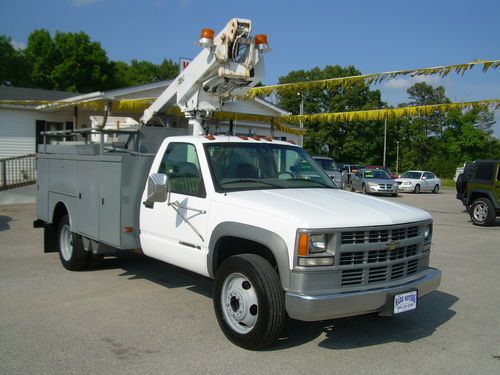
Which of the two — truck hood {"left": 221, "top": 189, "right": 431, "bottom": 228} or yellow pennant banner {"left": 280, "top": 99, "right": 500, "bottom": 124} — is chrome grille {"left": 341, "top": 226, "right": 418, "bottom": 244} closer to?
truck hood {"left": 221, "top": 189, "right": 431, "bottom": 228}

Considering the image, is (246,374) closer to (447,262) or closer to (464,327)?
(464,327)

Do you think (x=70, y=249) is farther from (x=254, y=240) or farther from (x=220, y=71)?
(x=254, y=240)

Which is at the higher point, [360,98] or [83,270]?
[360,98]

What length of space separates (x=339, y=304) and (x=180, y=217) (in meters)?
2.14

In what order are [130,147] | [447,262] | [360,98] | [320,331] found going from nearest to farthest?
[320,331] → [130,147] → [447,262] → [360,98]

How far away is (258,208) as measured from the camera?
4762 millimetres

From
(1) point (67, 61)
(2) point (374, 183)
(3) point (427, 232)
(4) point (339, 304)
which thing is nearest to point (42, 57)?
(1) point (67, 61)

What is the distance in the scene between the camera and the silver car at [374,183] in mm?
27344

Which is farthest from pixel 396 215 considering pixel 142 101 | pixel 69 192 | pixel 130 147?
pixel 142 101

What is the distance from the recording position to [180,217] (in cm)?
570

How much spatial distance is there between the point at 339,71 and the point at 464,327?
66.3 m

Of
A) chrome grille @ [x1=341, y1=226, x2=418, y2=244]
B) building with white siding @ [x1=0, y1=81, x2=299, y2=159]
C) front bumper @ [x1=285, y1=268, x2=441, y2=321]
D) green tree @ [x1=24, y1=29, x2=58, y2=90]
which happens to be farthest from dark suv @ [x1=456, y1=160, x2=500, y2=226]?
green tree @ [x1=24, y1=29, x2=58, y2=90]

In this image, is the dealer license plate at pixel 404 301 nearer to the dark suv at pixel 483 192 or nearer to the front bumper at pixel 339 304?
the front bumper at pixel 339 304

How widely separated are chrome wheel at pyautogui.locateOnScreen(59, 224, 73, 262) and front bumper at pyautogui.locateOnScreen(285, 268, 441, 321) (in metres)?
4.75
